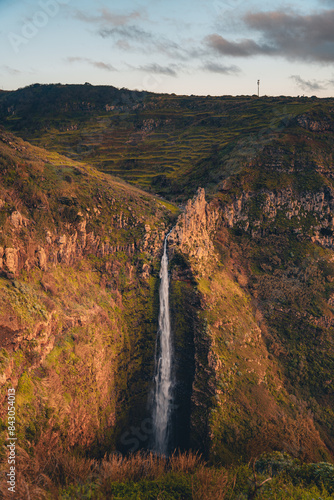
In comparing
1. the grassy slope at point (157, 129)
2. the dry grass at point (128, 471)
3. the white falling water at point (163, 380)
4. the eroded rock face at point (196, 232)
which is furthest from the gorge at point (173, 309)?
the grassy slope at point (157, 129)

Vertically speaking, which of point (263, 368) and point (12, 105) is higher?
point (12, 105)

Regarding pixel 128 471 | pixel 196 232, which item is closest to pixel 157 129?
pixel 196 232

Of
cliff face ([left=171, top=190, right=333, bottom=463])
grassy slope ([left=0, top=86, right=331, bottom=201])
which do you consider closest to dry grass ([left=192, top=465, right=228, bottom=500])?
cliff face ([left=171, top=190, right=333, bottom=463])

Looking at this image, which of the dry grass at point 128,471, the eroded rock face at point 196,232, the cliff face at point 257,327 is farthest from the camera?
the eroded rock face at point 196,232

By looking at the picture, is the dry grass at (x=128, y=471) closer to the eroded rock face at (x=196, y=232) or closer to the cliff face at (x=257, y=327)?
the cliff face at (x=257, y=327)

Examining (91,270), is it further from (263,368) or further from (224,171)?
(224,171)

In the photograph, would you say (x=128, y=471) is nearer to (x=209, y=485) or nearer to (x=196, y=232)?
(x=209, y=485)

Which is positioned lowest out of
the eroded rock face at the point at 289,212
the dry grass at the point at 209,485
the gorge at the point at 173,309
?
the dry grass at the point at 209,485

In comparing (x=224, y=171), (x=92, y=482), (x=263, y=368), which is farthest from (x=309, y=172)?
(x=92, y=482)

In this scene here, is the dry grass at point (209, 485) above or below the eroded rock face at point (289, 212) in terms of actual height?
below
